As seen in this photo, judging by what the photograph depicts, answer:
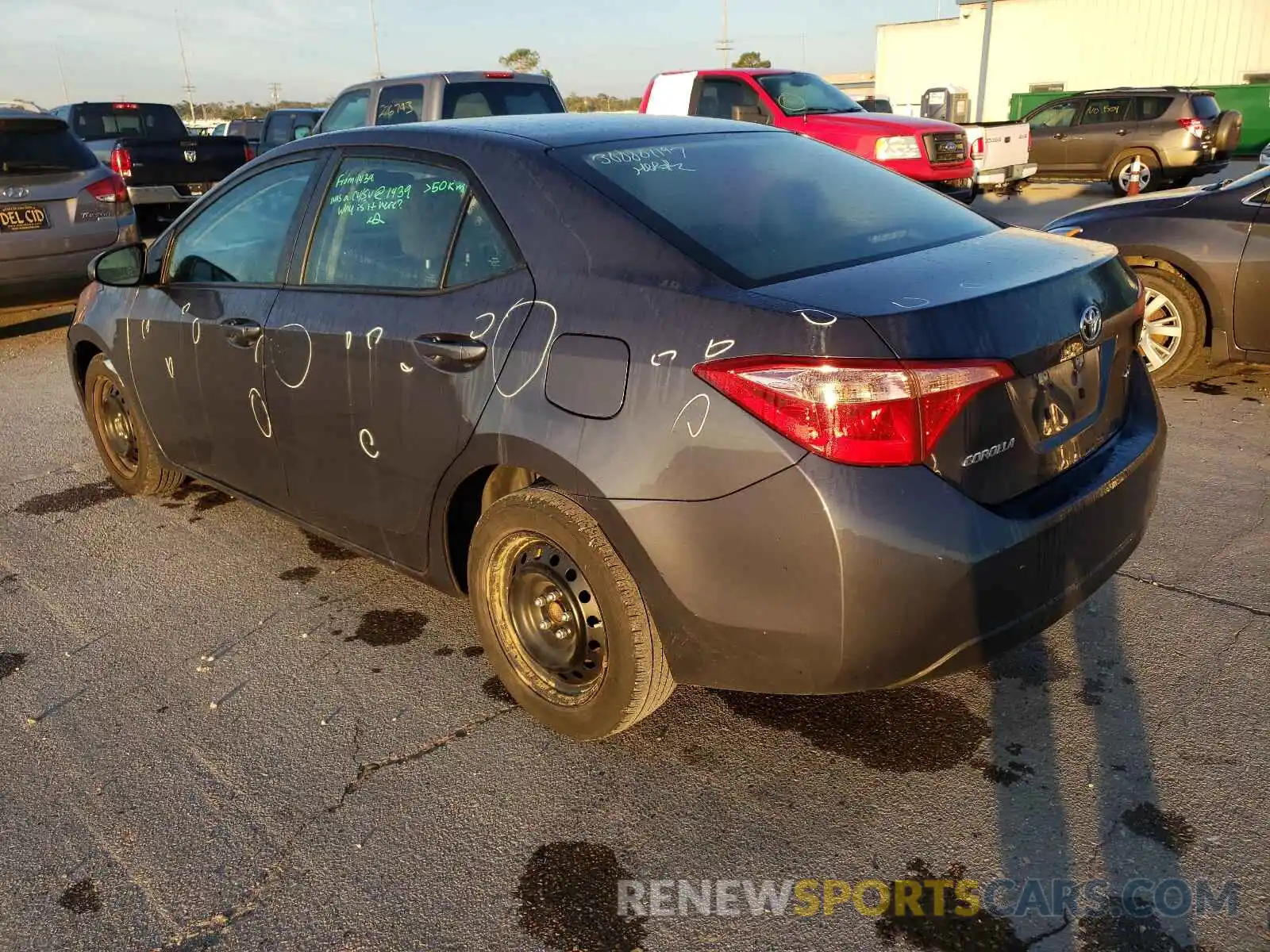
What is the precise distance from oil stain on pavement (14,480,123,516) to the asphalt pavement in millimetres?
1099

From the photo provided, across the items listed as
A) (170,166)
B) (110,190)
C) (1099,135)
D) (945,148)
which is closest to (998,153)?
(945,148)

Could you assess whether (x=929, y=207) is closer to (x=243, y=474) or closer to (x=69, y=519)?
(x=243, y=474)

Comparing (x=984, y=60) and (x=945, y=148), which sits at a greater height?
(x=984, y=60)

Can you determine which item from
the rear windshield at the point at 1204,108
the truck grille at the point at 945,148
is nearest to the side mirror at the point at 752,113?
the truck grille at the point at 945,148

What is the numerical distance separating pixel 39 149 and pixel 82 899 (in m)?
8.17

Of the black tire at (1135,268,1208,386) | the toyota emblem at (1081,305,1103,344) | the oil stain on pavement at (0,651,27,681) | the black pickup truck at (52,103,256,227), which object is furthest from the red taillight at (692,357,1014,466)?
the black pickup truck at (52,103,256,227)

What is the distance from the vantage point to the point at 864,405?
219 cm

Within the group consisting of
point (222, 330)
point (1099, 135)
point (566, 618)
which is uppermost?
point (1099, 135)

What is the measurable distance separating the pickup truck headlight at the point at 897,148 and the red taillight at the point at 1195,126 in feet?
26.8

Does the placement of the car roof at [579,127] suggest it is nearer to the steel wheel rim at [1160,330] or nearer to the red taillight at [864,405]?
the red taillight at [864,405]

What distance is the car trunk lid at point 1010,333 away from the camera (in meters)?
2.26

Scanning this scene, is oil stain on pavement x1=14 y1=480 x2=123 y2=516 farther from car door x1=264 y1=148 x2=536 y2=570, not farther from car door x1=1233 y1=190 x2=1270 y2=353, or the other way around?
car door x1=1233 y1=190 x2=1270 y2=353

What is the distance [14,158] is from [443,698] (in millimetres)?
7641

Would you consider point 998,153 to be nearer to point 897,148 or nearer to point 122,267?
point 897,148
